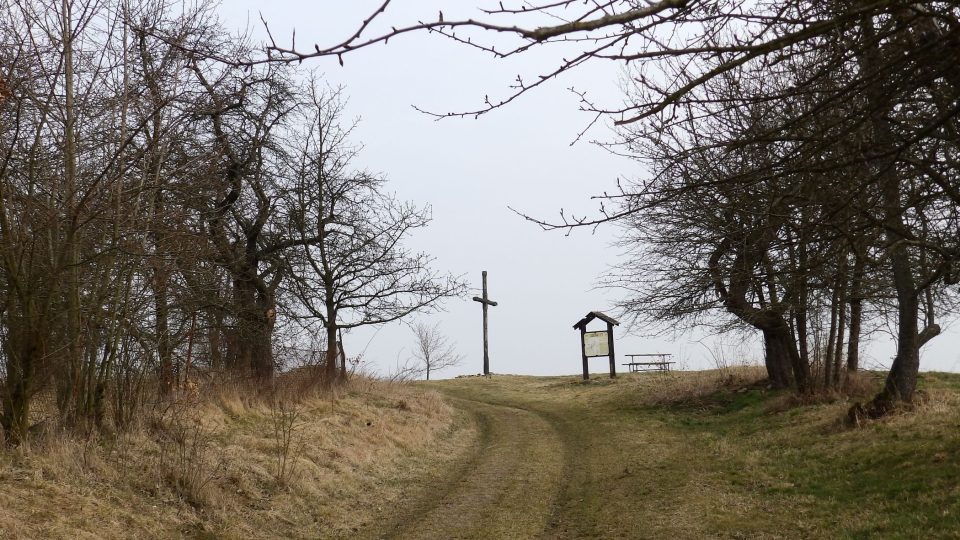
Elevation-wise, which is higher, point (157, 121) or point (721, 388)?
point (157, 121)

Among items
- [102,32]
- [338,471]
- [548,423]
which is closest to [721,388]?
[548,423]

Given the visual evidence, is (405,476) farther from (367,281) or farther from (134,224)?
(367,281)

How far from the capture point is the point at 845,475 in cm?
1064

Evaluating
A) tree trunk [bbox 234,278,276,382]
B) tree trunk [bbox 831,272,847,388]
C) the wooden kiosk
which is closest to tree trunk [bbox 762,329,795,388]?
tree trunk [bbox 831,272,847,388]

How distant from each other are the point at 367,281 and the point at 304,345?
255cm

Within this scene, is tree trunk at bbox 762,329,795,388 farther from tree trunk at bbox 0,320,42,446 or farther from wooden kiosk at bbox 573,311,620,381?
tree trunk at bbox 0,320,42,446

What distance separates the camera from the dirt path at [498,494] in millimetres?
9445

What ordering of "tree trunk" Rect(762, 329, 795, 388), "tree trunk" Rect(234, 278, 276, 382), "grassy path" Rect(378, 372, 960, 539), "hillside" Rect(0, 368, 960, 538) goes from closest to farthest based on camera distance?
"hillside" Rect(0, 368, 960, 538)
"grassy path" Rect(378, 372, 960, 539)
"tree trunk" Rect(234, 278, 276, 382)
"tree trunk" Rect(762, 329, 795, 388)

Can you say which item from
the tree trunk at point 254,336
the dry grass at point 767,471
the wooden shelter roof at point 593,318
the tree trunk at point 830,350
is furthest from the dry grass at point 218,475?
the wooden shelter roof at point 593,318

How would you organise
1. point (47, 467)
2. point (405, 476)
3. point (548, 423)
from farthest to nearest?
point (548, 423) < point (405, 476) < point (47, 467)

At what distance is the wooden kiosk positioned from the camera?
29.8 m

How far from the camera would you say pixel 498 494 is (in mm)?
11391

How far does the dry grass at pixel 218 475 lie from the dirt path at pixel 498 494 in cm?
68

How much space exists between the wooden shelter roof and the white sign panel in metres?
0.52
